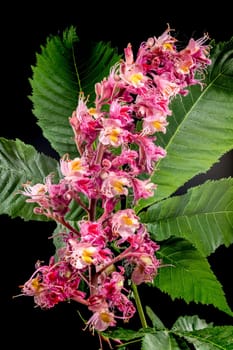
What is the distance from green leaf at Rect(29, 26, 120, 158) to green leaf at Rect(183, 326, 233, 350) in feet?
0.99

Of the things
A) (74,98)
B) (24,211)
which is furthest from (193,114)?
(24,211)

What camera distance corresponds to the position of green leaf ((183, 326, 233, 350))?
566mm

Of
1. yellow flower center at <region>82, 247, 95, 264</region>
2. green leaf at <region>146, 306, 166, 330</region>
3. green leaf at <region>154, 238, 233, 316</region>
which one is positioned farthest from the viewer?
green leaf at <region>146, 306, 166, 330</region>

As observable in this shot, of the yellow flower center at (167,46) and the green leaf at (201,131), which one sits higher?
the yellow flower center at (167,46)

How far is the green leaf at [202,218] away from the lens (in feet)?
2.51

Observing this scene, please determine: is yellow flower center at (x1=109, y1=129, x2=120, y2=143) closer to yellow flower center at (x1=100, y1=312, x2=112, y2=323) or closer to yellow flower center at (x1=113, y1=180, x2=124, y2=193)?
yellow flower center at (x1=113, y1=180, x2=124, y2=193)

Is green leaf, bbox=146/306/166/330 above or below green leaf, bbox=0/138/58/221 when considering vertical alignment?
below

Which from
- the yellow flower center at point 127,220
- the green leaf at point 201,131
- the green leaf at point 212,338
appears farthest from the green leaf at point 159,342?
the green leaf at point 201,131

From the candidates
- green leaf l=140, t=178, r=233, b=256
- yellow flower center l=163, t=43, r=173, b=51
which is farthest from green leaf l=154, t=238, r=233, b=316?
yellow flower center l=163, t=43, r=173, b=51

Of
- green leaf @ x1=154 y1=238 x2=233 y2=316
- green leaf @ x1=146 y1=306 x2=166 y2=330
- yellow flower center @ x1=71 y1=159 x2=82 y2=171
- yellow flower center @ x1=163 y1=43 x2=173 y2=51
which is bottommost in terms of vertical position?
green leaf @ x1=146 y1=306 x2=166 y2=330

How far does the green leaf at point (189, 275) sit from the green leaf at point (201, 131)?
0.08 meters

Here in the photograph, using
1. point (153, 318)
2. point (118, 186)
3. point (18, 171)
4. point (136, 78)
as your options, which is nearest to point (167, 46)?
point (136, 78)

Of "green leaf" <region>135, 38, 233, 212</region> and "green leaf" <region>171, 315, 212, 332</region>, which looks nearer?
"green leaf" <region>135, 38, 233, 212</region>

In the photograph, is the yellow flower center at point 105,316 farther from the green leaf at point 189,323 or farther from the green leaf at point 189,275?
the green leaf at point 189,323
